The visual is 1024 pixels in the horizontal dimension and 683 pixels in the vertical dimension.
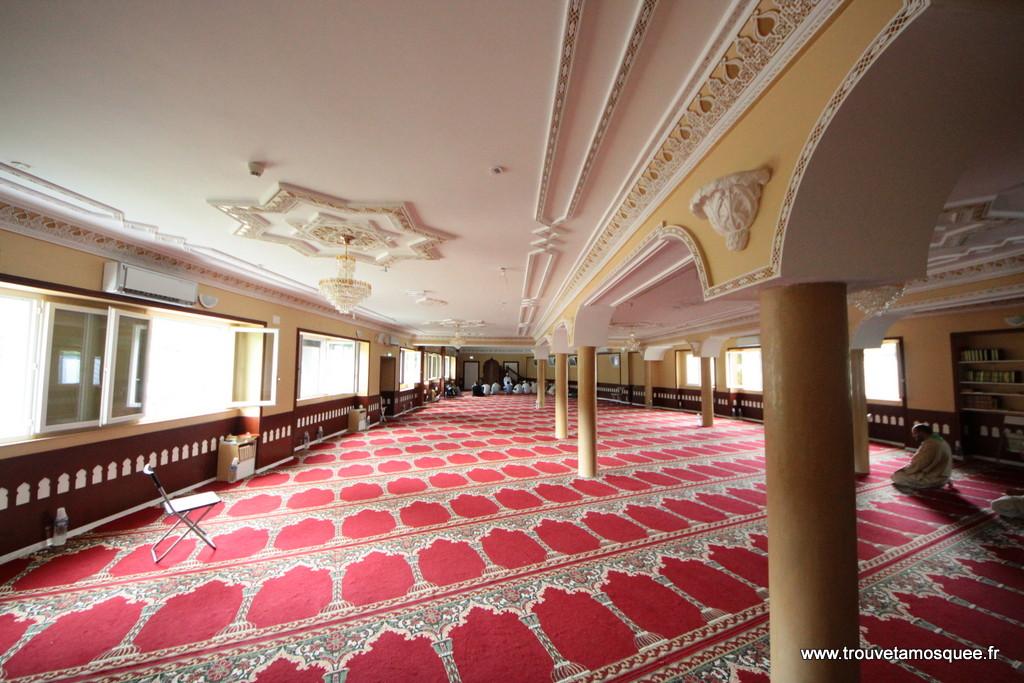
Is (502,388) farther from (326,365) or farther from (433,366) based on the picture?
(326,365)

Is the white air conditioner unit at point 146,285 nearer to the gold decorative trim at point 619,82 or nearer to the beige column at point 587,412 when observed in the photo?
the gold decorative trim at point 619,82

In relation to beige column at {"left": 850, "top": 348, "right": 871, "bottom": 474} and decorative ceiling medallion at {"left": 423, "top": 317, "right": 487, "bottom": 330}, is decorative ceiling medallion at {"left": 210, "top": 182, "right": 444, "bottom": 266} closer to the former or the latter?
decorative ceiling medallion at {"left": 423, "top": 317, "right": 487, "bottom": 330}

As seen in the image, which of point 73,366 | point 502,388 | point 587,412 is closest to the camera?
point 73,366

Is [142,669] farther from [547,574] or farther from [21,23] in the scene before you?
[21,23]

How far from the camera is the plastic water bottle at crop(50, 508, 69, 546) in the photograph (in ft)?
10.8

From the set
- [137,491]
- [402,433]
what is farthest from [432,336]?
[137,491]

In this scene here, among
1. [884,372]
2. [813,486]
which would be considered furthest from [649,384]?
[813,486]

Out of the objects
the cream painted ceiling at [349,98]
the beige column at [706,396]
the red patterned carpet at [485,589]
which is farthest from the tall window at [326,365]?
the beige column at [706,396]

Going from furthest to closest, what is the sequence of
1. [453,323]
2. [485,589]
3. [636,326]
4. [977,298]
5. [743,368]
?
[743,368] < [636,326] < [453,323] < [977,298] < [485,589]

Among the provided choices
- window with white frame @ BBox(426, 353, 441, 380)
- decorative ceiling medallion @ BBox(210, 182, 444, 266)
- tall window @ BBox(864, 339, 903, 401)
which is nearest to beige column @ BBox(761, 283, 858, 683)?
decorative ceiling medallion @ BBox(210, 182, 444, 266)

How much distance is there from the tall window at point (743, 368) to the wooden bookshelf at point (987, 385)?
16.9 feet

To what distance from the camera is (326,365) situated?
8.59 meters

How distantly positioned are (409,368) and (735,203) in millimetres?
14237

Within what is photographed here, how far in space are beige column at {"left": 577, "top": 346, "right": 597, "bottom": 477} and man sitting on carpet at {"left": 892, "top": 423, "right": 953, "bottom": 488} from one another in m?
4.01
